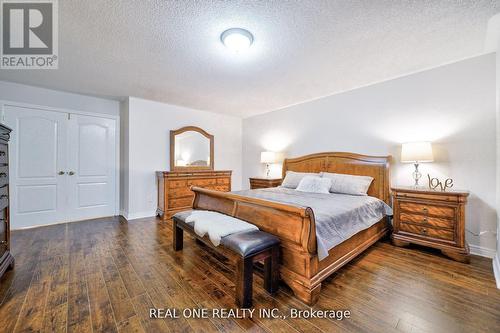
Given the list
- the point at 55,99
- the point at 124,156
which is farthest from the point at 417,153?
the point at 55,99

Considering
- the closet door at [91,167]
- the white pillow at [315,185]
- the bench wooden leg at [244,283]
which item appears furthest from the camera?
the closet door at [91,167]

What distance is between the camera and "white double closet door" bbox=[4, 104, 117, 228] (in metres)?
3.49

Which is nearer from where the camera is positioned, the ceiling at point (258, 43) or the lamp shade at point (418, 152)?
the ceiling at point (258, 43)

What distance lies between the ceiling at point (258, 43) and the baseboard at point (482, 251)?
2304 millimetres

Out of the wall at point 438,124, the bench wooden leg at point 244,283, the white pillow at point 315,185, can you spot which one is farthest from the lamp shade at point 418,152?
the bench wooden leg at point 244,283

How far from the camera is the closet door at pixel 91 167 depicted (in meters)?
3.96

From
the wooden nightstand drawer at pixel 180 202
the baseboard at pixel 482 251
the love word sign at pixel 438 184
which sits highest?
the love word sign at pixel 438 184

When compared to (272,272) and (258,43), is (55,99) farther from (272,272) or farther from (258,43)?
(272,272)

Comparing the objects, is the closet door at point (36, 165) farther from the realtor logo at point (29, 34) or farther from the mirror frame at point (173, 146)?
the mirror frame at point (173, 146)

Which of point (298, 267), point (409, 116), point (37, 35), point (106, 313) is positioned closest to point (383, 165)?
point (409, 116)

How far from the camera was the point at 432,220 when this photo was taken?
2502 mm

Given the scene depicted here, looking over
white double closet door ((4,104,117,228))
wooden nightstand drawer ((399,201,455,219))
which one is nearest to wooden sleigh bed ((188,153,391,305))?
wooden nightstand drawer ((399,201,455,219))

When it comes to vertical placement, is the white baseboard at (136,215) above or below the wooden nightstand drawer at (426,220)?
below

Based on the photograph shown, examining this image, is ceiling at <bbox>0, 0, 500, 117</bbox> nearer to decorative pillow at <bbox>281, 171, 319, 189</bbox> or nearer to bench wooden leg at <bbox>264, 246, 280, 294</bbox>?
decorative pillow at <bbox>281, 171, 319, 189</bbox>
